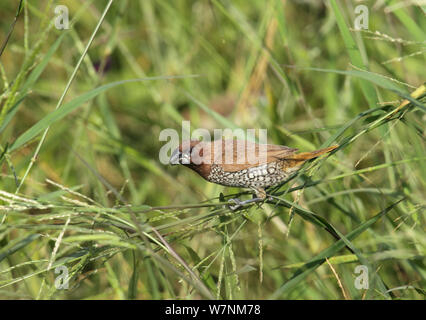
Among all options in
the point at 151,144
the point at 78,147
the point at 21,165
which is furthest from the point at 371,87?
the point at 151,144

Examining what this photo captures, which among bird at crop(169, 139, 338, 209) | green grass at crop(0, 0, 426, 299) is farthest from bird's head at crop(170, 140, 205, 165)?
green grass at crop(0, 0, 426, 299)

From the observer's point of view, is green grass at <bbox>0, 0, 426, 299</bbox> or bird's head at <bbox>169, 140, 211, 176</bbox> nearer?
green grass at <bbox>0, 0, 426, 299</bbox>

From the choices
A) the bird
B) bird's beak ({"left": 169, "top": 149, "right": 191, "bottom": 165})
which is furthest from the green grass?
bird's beak ({"left": 169, "top": 149, "right": 191, "bottom": 165})

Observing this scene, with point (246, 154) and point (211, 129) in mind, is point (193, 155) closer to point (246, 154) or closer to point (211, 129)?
point (246, 154)

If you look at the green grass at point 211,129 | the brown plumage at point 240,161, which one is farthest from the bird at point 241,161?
the green grass at point 211,129

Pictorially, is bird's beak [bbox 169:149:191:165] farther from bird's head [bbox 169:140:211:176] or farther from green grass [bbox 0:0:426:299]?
green grass [bbox 0:0:426:299]

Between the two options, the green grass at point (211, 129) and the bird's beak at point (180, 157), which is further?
the bird's beak at point (180, 157)

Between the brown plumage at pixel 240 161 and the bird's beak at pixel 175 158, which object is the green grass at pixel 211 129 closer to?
the brown plumage at pixel 240 161

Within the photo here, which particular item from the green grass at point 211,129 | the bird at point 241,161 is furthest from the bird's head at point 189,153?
the green grass at point 211,129
